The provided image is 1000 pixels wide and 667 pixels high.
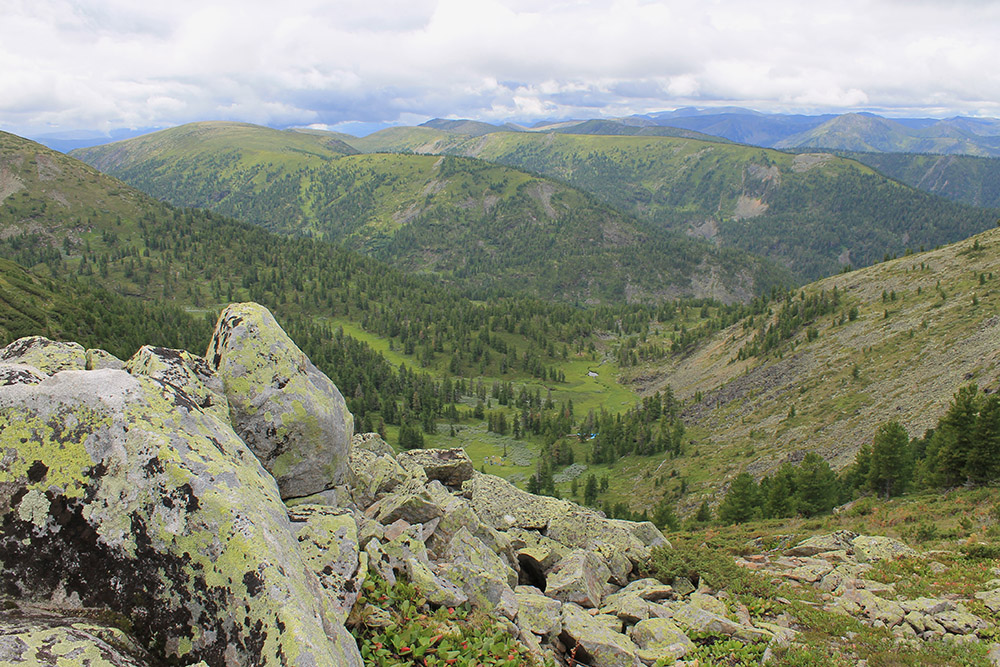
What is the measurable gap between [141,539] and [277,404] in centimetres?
874

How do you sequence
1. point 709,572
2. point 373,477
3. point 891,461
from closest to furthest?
1. point 709,572
2. point 373,477
3. point 891,461

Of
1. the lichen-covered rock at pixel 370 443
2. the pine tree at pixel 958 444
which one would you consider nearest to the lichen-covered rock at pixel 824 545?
the pine tree at pixel 958 444

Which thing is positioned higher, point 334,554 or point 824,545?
point 334,554

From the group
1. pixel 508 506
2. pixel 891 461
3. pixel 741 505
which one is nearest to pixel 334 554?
pixel 508 506

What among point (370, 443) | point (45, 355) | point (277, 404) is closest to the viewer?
point (45, 355)

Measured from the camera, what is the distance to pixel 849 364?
109 metres

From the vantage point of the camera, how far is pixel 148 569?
910 cm

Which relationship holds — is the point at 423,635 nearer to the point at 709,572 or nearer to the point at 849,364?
the point at 709,572

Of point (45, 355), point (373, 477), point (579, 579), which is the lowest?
point (579, 579)

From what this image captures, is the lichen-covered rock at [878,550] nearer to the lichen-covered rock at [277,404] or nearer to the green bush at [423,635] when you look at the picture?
the green bush at [423,635]

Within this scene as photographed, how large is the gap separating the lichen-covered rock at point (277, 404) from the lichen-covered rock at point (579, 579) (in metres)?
10.4

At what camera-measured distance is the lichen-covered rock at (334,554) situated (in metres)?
12.7

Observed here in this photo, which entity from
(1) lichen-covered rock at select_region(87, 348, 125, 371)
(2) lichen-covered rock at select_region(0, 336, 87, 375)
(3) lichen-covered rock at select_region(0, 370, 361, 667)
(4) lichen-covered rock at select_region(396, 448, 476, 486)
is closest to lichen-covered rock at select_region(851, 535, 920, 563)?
(4) lichen-covered rock at select_region(396, 448, 476, 486)

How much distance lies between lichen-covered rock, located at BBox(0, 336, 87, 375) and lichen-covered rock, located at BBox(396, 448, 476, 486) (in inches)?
764
